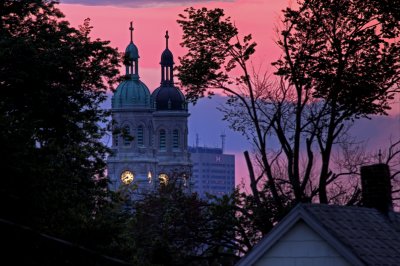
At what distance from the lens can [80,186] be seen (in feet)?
138

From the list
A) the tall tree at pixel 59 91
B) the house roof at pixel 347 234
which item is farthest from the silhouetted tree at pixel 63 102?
the house roof at pixel 347 234

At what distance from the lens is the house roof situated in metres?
24.0

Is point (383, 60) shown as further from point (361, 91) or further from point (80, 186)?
point (80, 186)

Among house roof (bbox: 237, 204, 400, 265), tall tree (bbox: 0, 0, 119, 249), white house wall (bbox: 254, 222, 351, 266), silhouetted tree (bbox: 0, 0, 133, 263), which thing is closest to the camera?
house roof (bbox: 237, 204, 400, 265)

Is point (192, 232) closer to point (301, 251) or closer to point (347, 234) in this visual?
point (347, 234)

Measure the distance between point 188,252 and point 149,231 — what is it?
5.58 feet

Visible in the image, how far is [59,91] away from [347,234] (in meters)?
22.2

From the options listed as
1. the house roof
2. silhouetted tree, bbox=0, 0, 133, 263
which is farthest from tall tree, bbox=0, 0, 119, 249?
the house roof

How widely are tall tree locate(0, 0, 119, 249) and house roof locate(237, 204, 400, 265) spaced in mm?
9542

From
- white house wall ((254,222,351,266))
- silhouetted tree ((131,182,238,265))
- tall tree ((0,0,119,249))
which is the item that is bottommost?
white house wall ((254,222,351,266))

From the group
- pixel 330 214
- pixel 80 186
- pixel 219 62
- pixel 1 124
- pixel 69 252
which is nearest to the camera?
pixel 69 252

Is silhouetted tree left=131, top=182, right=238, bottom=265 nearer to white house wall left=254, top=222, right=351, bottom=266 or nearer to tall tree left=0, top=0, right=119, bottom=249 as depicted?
tall tree left=0, top=0, right=119, bottom=249

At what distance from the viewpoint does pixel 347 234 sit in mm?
24594

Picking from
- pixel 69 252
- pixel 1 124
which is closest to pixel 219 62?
pixel 1 124
